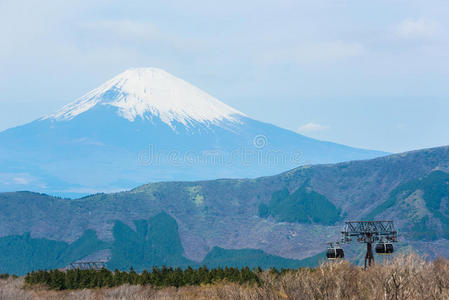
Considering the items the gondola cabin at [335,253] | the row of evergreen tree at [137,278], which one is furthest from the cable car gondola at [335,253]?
the row of evergreen tree at [137,278]

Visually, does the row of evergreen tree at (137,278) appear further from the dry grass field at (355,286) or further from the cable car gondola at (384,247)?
the dry grass field at (355,286)

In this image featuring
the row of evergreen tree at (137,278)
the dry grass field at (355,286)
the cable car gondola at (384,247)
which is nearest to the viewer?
the dry grass field at (355,286)

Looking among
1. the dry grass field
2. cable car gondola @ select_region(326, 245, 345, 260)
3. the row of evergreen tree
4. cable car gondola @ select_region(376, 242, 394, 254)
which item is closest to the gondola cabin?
cable car gondola @ select_region(326, 245, 345, 260)

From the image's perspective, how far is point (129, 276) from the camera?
3450 inches

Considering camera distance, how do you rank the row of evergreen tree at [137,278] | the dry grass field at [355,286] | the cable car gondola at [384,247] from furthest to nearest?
1. the row of evergreen tree at [137,278]
2. the cable car gondola at [384,247]
3. the dry grass field at [355,286]

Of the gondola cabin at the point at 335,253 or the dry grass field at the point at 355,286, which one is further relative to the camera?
the gondola cabin at the point at 335,253

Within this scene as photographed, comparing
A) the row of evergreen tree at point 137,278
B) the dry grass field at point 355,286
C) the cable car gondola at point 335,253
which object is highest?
the cable car gondola at point 335,253

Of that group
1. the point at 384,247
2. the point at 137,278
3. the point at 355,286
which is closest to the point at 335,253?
the point at 384,247

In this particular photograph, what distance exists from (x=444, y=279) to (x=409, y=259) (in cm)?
1030

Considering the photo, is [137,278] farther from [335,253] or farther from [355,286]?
[355,286]

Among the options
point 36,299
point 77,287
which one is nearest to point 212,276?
point 77,287

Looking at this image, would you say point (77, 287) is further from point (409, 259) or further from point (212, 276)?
point (409, 259)

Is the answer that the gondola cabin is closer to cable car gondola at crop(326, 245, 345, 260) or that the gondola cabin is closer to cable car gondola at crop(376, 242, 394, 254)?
cable car gondola at crop(326, 245, 345, 260)

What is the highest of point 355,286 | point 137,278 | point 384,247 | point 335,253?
point 384,247
